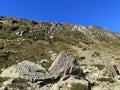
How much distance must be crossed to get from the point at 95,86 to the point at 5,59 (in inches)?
702

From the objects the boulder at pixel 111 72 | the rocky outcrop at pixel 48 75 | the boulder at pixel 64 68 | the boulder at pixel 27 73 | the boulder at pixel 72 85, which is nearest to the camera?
the boulder at pixel 72 85

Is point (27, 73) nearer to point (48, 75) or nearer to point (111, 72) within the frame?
point (48, 75)

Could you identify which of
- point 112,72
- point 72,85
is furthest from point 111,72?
point 72,85

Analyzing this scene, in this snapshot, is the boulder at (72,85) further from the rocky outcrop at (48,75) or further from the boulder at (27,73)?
the boulder at (27,73)

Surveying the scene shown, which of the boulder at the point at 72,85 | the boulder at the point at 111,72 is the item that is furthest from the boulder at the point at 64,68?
the boulder at the point at 111,72

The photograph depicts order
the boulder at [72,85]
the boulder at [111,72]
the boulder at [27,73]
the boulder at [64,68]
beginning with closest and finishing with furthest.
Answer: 1. the boulder at [72,85]
2. the boulder at [27,73]
3. the boulder at [64,68]
4. the boulder at [111,72]

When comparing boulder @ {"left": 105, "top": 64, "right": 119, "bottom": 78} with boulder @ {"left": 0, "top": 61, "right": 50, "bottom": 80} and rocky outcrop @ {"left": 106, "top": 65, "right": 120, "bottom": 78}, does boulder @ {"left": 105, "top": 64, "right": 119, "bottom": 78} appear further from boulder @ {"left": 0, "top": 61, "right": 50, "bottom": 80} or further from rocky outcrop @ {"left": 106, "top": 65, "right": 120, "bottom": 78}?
A: boulder @ {"left": 0, "top": 61, "right": 50, "bottom": 80}

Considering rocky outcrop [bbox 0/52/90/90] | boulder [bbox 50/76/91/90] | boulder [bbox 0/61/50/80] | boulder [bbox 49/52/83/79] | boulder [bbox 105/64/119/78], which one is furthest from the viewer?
boulder [bbox 105/64/119/78]

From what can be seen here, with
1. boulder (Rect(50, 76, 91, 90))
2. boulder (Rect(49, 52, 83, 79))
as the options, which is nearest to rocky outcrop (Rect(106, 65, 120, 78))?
boulder (Rect(49, 52, 83, 79))

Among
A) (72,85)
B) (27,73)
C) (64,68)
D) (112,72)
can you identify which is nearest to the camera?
(72,85)

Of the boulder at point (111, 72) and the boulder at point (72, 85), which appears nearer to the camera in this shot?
the boulder at point (72, 85)

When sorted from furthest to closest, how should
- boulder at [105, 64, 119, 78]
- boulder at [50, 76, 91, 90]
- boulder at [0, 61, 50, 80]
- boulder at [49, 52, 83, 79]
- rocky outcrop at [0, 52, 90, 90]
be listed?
boulder at [105, 64, 119, 78]
boulder at [49, 52, 83, 79]
boulder at [0, 61, 50, 80]
rocky outcrop at [0, 52, 90, 90]
boulder at [50, 76, 91, 90]

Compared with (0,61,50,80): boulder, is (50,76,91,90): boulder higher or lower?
lower

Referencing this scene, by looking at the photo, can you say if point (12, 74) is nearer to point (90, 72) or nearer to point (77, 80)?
point (77, 80)
